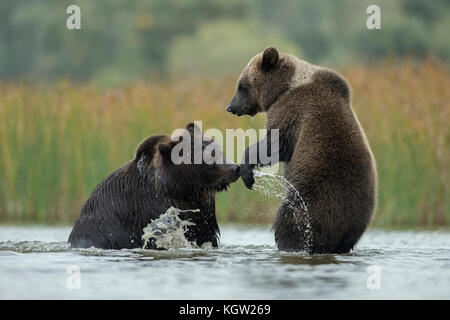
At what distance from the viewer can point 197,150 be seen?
24.6 feet

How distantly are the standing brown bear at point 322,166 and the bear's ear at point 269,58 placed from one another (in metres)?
0.44

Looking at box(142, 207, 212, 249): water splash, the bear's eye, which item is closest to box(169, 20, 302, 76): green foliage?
the bear's eye

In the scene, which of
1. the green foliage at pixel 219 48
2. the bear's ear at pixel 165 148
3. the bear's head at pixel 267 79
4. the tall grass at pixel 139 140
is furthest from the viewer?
the green foliage at pixel 219 48

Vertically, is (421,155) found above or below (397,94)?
below

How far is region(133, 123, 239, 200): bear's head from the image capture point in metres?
7.41

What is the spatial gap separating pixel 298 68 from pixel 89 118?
17.5 feet

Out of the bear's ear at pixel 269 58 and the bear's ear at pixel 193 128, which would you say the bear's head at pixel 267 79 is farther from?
the bear's ear at pixel 193 128

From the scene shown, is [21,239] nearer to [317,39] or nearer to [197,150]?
[197,150]

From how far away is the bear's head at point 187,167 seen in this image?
7.41m

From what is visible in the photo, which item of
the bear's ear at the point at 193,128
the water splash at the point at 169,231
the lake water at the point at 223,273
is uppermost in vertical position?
the bear's ear at the point at 193,128

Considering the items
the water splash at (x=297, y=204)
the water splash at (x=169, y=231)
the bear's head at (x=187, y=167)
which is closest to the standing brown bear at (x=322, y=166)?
the water splash at (x=297, y=204)

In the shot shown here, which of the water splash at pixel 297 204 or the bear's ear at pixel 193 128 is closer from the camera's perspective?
the water splash at pixel 297 204

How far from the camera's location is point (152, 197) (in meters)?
7.47
